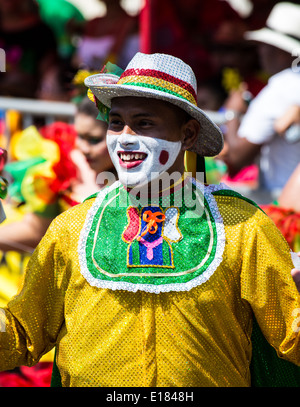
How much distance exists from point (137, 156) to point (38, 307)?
595mm

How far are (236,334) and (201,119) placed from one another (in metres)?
0.72

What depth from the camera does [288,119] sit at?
15.0 feet

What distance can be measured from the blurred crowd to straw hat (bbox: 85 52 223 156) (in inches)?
18.9

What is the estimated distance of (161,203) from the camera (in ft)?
8.46

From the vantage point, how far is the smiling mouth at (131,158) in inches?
97.9

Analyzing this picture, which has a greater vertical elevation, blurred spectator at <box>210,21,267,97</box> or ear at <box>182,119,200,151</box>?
blurred spectator at <box>210,21,267,97</box>

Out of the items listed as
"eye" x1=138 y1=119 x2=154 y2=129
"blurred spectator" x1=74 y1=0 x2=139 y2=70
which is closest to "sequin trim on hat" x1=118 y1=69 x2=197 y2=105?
"eye" x1=138 y1=119 x2=154 y2=129

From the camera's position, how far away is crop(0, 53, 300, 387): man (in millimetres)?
2404

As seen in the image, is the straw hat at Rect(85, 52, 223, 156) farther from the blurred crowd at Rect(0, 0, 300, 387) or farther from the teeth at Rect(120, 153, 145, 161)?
the blurred crowd at Rect(0, 0, 300, 387)

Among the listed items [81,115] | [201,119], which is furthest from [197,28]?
[201,119]

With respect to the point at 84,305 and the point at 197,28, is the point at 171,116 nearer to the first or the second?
the point at 84,305

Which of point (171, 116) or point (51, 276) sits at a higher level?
point (171, 116)

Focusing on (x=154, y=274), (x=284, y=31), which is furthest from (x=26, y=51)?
(x=154, y=274)

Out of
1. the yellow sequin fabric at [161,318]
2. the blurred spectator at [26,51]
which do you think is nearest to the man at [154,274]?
the yellow sequin fabric at [161,318]
